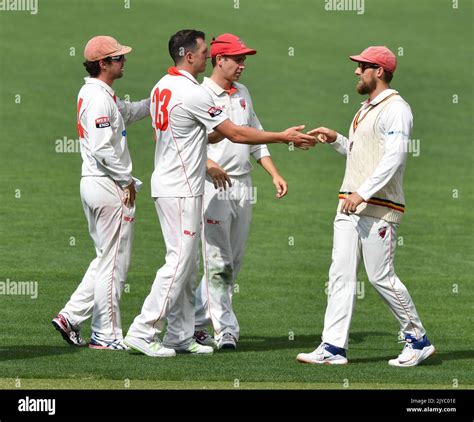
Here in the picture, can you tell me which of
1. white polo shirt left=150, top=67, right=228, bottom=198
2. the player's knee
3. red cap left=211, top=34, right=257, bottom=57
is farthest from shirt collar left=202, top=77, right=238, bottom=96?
the player's knee

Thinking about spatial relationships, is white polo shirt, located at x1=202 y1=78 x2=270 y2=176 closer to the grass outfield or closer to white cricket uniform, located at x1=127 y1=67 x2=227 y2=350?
white cricket uniform, located at x1=127 y1=67 x2=227 y2=350

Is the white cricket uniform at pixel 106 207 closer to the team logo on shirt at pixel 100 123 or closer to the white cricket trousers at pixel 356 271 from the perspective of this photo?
the team logo on shirt at pixel 100 123

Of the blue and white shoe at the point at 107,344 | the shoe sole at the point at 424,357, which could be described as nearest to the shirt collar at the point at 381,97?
the shoe sole at the point at 424,357

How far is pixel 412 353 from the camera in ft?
37.2

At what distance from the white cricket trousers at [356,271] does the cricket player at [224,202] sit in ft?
4.07

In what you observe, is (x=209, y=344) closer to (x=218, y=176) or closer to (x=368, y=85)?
(x=218, y=176)

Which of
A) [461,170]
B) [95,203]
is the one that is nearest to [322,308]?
[95,203]

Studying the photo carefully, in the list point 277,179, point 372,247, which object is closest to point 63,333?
point 277,179

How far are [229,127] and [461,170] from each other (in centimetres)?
1627

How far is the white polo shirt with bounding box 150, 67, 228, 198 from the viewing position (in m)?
11.4

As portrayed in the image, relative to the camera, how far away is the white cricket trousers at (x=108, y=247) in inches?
472

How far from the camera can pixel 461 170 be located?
2692 centimetres
